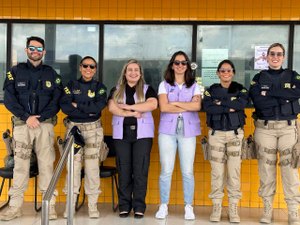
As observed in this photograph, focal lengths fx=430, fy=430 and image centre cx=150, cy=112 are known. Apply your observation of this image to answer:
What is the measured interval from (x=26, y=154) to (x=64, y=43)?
1.60 m

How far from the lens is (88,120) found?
452cm

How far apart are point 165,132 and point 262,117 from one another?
3.30 ft

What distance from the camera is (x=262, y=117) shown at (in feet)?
14.4

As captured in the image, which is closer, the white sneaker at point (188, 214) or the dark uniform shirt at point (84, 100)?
the dark uniform shirt at point (84, 100)

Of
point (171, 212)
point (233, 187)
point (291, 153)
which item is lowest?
point (171, 212)

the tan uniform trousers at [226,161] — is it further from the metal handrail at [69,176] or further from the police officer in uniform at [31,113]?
the police officer in uniform at [31,113]

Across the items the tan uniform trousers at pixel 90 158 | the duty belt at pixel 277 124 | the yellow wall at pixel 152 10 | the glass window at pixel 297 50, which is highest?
the yellow wall at pixel 152 10

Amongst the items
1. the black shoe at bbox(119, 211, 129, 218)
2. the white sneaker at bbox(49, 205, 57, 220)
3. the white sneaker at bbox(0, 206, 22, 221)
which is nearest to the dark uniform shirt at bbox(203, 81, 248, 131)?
the black shoe at bbox(119, 211, 129, 218)

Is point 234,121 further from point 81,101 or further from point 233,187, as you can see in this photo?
point 81,101

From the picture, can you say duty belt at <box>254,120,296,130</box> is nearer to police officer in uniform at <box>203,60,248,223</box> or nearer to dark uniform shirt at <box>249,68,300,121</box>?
dark uniform shirt at <box>249,68,300,121</box>

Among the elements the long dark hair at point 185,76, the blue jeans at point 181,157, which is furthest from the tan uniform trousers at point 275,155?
the long dark hair at point 185,76

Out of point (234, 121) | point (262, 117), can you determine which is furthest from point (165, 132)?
point (262, 117)

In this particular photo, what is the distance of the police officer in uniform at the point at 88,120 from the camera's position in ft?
14.7

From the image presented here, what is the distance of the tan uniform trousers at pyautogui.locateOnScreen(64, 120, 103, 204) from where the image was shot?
4.51 m
